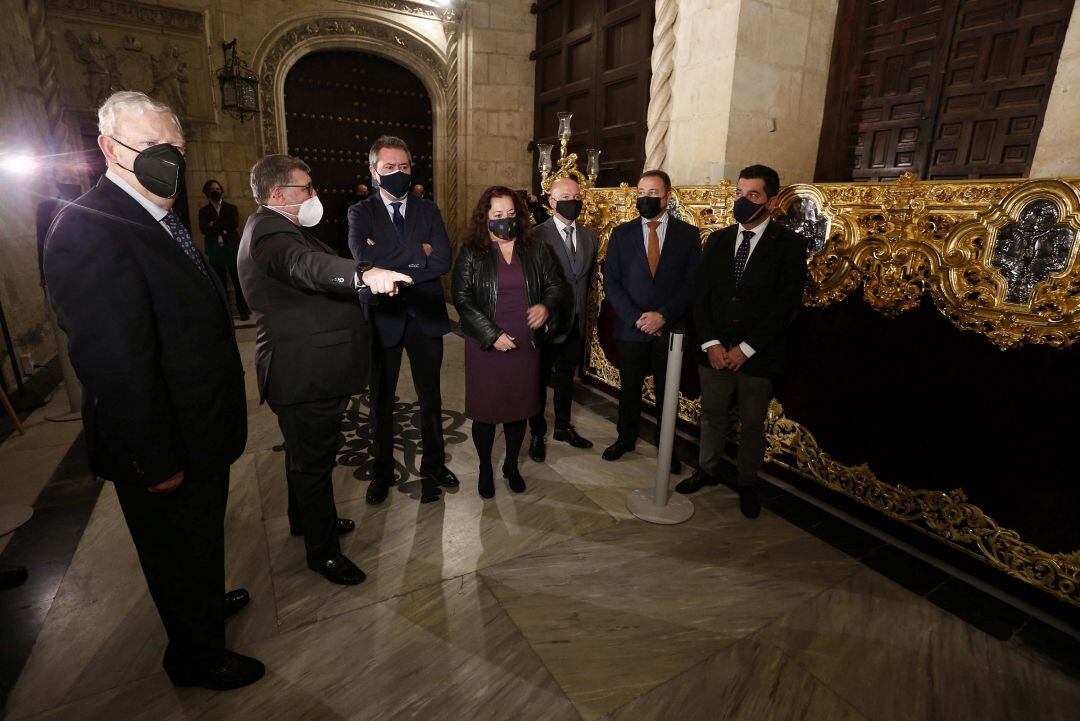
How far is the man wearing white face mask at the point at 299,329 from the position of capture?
5.83 ft

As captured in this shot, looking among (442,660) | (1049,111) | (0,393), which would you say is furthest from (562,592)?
(0,393)

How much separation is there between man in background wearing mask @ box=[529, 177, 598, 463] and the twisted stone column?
4.33 ft

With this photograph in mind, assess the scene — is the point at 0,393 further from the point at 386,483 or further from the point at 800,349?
the point at 800,349

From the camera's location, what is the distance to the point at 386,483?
109 inches

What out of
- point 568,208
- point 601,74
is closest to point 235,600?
point 568,208

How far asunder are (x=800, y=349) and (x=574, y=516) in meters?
1.59

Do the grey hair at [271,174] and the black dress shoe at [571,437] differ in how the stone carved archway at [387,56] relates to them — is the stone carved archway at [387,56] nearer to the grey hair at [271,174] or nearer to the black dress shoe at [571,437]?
the black dress shoe at [571,437]

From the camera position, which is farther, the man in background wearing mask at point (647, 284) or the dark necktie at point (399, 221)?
the man in background wearing mask at point (647, 284)

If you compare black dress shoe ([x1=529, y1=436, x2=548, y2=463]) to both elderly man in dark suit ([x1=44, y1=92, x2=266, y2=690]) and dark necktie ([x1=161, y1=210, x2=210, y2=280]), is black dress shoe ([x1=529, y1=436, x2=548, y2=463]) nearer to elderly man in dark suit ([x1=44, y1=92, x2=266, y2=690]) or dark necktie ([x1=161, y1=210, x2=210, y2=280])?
elderly man in dark suit ([x1=44, y1=92, x2=266, y2=690])

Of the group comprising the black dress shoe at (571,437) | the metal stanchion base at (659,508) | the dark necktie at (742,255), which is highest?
the dark necktie at (742,255)

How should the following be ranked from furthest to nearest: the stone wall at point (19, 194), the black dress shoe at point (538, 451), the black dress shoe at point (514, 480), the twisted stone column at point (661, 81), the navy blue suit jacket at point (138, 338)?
the stone wall at point (19, 194) < the twisted stone column at point (661, 81) < the black dress shoe at point (538, 451) < the black dress shoe at point (514, 480) < the navy blue suit jacket at point (138, 338)

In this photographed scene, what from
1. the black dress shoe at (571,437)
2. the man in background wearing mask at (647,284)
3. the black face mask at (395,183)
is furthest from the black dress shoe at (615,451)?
the black face mask at (395,183)

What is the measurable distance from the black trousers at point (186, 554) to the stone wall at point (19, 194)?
3.90m

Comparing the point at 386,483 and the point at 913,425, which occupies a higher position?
the point at 913,425
